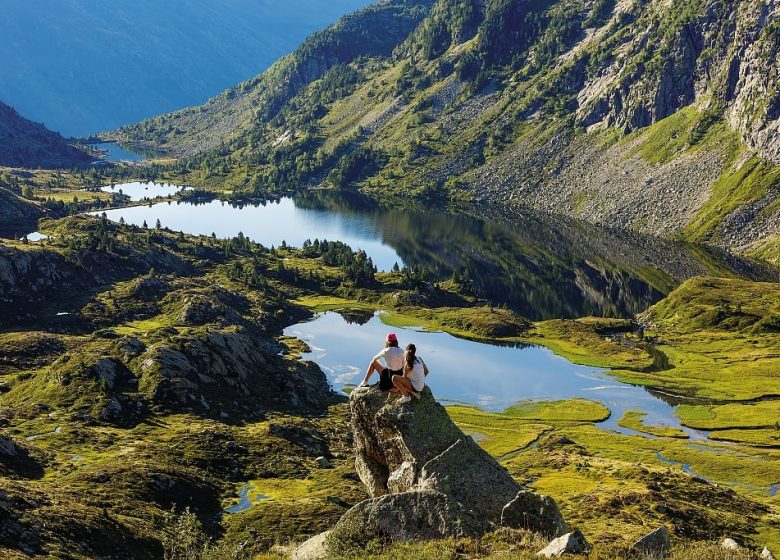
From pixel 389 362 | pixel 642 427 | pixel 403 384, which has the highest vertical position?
pixel 389 362

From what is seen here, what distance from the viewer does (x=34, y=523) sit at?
2066 inches

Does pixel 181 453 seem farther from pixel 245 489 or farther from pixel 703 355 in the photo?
pixel 703 355

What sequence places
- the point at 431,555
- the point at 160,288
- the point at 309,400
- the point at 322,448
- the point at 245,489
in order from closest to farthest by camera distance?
the point at 431,555, the point at 245,489, the point at 322,448, the point at 309,400, the point at 160,288

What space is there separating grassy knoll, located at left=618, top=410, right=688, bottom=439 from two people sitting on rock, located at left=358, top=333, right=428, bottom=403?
10686cm

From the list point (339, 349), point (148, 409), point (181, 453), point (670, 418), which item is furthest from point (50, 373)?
point (670, 418)

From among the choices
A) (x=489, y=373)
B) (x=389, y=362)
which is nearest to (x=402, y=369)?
(x=389, y=362)

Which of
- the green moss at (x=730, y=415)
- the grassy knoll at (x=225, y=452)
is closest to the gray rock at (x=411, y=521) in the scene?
the grassy knoll at (x=225, y=452)

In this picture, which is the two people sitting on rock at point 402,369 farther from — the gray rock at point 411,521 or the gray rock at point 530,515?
the gray rock at point 530,515

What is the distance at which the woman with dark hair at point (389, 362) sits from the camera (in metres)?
37.1

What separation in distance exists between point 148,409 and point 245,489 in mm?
30087

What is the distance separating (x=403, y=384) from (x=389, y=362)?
1.53 metres

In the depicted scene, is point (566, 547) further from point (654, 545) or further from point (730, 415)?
point (730, 415)

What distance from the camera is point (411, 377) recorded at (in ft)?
124

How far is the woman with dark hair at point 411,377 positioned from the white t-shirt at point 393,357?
11.1 inches
